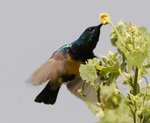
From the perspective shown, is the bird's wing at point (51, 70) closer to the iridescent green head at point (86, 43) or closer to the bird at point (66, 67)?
the bird at point (66, 67)

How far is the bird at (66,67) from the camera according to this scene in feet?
11.6

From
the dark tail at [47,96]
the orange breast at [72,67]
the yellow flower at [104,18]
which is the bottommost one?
the dark tail at [47,96]

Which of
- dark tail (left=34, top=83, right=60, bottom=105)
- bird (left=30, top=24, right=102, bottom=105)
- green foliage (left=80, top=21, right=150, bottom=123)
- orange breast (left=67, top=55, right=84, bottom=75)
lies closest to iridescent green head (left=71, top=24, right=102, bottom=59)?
bird (left=30, top=24, right=102, bottom=105)

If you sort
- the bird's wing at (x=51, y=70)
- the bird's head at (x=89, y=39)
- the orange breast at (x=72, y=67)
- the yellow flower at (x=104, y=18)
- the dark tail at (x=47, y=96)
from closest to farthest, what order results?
the yellow flower at (x=104, y=18) → the bird's wing at (x=51, y=70) → the orange breast at (x=72, y=67) → the bird's head at (x=89, y=39) → the dark tail at (x=47, y=96)

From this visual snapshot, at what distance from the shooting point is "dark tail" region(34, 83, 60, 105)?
412 cm

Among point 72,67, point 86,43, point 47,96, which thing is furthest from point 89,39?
point 47,96

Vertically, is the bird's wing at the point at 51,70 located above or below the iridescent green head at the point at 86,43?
above

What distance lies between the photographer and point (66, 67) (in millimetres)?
3977

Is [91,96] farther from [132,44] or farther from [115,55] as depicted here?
[132,44]

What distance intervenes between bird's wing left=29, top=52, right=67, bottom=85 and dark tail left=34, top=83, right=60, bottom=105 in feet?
1.03

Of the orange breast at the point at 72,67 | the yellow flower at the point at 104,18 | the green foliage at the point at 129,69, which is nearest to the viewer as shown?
the green foliage at the point at 129,69

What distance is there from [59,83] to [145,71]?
217cm

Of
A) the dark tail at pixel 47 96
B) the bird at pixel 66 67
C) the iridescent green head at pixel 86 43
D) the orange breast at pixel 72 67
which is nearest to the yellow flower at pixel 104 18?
the bird at pixel 66 67

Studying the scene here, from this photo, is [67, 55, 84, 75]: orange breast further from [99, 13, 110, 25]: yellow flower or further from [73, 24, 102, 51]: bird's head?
[99, 13, 110, 25]: yellow flower
